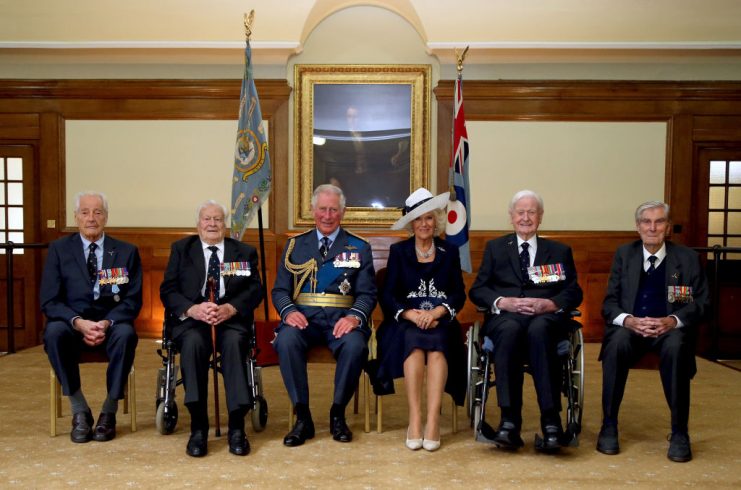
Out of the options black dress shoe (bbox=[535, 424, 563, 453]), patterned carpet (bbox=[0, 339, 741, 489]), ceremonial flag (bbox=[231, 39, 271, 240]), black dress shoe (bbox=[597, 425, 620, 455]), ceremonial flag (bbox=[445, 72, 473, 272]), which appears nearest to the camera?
patterned carpet (bbox=[0, 339, 741, 489])

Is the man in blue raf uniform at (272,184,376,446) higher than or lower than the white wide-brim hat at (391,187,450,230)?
lower

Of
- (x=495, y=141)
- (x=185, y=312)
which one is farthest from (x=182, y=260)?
(x=495, y=141)

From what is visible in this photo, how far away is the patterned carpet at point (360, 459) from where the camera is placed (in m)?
2.96

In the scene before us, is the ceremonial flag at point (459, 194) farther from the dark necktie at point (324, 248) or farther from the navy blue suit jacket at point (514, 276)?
the dark necktie at point (324, 248)

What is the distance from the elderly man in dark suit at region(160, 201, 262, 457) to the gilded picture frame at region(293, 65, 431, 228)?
9.61 feet

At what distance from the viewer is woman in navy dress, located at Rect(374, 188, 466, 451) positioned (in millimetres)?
3484

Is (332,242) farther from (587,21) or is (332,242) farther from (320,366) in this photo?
(587,21)

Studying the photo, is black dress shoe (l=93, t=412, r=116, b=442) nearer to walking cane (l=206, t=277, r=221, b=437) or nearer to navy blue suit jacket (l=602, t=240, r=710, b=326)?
walking cane (l=206, t=277, r=221, b=437)

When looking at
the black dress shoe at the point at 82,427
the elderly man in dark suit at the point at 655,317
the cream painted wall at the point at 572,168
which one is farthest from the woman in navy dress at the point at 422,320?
the cream painted wall at the point at 572,168

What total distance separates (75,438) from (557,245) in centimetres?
252

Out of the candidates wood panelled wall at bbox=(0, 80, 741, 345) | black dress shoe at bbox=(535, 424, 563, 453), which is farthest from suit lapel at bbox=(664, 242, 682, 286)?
wood panelled wall at bbox=(0, 80, 741, 345)

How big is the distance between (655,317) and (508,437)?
96cm

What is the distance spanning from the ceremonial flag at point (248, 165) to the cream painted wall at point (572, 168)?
2.55 meters

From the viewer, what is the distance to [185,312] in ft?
11.7
